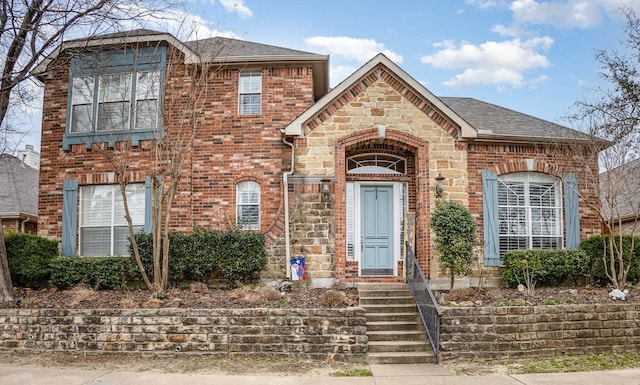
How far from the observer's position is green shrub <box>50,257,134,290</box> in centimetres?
1197

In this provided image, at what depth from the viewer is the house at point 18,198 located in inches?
694

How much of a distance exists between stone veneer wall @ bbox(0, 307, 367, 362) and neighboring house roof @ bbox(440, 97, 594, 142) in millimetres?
6324

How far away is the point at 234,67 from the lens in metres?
13.1

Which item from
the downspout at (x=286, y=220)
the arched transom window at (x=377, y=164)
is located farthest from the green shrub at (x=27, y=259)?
the arched transom window at (x=377, y=164)

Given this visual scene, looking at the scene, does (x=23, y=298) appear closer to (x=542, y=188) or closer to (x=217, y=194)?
(x=217, y=194)

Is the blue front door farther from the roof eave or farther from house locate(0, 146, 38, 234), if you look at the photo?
house locate(0, 146, 38, 234)

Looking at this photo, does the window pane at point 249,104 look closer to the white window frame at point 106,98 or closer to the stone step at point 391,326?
the white window frame at point 106,98

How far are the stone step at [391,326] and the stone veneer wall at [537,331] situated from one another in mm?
782

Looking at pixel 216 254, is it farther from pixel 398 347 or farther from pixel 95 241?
pixel 398 347

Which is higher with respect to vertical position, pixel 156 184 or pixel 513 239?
pixel 156 184

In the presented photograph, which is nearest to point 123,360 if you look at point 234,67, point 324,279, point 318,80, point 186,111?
point 324,279

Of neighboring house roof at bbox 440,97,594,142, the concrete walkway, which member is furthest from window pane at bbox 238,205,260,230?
neighboring house roof at bbox 440,97,594,142

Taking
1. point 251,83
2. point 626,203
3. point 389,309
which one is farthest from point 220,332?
point 626,203

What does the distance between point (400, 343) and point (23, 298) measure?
317 inches
